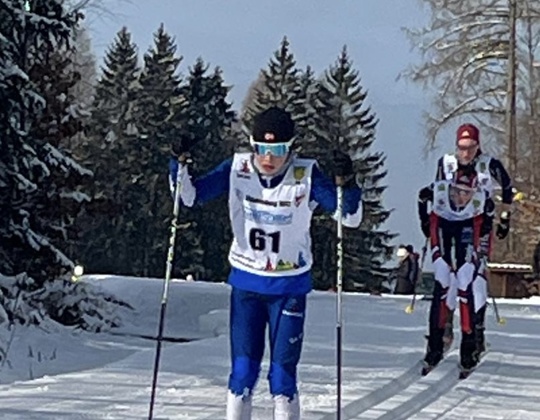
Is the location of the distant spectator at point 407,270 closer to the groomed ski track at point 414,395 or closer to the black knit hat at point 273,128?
the groomed ski track at point 414,395

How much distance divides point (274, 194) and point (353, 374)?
12.2 ft

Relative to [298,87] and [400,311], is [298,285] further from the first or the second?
[298,87]

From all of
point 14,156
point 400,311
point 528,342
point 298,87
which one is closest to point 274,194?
point 528,342

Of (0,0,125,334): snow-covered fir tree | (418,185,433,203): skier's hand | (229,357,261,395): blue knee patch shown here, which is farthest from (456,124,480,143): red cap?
(0,0,125,334): snow-covered fir tree

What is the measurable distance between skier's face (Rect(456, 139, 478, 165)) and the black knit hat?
3.41 m

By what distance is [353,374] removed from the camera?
9641mm

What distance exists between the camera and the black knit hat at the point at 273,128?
6.29m

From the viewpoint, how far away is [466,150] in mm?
9508

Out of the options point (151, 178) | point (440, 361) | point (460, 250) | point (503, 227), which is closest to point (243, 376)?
point (460, 250)

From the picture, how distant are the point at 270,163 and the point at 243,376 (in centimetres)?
115

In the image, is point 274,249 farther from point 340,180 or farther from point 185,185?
point 185,185

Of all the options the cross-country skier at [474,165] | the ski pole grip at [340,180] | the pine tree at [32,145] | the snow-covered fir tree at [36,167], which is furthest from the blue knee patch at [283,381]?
the pine tree at [32,145]

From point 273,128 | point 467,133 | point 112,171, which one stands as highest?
point 112,171

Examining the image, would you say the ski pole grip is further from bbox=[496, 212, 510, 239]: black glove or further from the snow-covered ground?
bbox=[496, 212, 510, 239]: black glove
